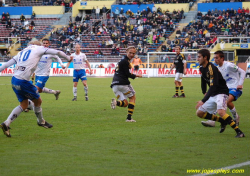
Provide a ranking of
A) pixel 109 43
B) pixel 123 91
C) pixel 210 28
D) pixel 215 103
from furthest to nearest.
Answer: pixel 109 43, pixel 210 28, pixel 123 91, pixel 215 103

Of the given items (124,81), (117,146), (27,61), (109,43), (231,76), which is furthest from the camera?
(109,43)

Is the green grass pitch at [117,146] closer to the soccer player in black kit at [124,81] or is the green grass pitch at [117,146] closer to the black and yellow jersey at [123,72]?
the soccer player in black kit at [124,81]

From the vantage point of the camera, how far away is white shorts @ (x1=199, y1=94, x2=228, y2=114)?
31.5 feet

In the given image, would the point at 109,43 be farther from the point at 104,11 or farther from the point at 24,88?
the point at 24,88

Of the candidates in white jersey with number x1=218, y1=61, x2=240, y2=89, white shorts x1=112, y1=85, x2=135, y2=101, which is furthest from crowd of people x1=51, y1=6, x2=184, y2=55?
white jersey with number x1=218, y1=61, x2=240, y2=89

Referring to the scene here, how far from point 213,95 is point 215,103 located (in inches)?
7.9

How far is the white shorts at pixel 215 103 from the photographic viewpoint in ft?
31.5

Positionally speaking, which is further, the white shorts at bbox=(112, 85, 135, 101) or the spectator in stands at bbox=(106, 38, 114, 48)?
the spectator in stands at bbox=(106, 38, 114, 48)

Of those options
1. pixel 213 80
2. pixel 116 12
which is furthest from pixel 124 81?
pixel 116 12

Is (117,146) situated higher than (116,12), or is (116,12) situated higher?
(116,12)

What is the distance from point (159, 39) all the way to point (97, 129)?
4044 centimetres

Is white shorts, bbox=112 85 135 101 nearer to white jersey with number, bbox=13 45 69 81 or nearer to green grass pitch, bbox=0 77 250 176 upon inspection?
green grass pitch, bbox=0 77 250 176

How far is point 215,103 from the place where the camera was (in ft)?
32.3

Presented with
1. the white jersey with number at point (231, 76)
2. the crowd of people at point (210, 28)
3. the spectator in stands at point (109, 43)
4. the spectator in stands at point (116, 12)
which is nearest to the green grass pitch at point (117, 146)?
Result: the white jersey with number at point (231, 76)
